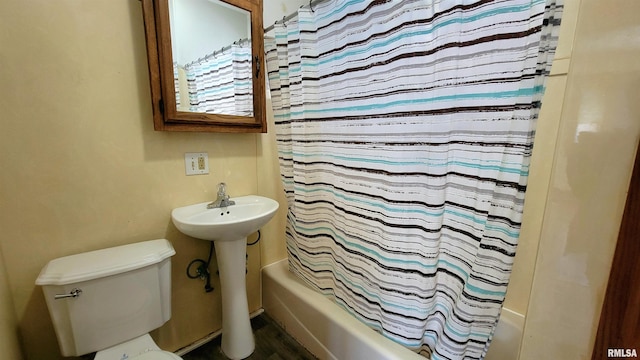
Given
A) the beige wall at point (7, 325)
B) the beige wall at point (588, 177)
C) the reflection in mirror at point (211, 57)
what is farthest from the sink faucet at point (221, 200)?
the beige wall at point (588, 177)

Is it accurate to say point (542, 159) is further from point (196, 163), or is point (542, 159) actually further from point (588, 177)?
point (196, 163)

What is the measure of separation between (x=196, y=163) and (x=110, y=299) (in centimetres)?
71

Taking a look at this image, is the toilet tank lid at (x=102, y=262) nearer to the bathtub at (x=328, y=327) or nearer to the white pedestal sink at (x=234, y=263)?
the white pedestal sink at (x=234, y=263)

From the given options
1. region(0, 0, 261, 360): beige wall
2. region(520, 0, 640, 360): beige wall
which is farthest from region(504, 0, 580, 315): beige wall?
region(0, 0, 261, 360): beige wall

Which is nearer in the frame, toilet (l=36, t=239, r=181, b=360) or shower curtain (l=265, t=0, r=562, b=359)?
shower curtain (l=265, t=0, r=562, b=359)

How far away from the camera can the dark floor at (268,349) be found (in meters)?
1.45

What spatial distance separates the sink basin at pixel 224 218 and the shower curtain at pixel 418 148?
336mm

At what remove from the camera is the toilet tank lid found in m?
0.91

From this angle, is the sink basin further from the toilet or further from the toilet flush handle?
the toilet flush handle

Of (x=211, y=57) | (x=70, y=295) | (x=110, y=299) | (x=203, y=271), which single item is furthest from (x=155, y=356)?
(x=211, y=57)

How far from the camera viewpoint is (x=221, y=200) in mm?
1392

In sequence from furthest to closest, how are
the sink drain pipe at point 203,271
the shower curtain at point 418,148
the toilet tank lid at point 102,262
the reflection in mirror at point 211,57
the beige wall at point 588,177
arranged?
the sink drain pipe at point 203,271 → the reflection in mirror at point 211,57 → the toilet tank lid at point 102,262 → the shower curtain at point 418,148 → the beige wall at point 588,177

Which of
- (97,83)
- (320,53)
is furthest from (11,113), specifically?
(320,53)

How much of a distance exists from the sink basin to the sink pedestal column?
16cm
